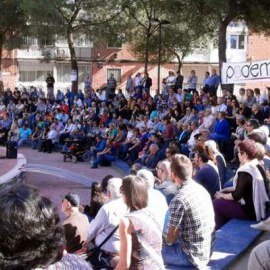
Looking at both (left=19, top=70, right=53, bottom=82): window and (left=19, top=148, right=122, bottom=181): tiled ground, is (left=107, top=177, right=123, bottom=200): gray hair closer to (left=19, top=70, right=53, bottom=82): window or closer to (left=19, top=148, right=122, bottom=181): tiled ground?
(left=19, top=148, right=122, bottom=181): tiled ground

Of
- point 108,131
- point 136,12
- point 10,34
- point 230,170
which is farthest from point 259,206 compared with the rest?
point 10,34

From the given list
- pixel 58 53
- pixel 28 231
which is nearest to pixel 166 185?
pixel 28 231

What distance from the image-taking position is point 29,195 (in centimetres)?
185

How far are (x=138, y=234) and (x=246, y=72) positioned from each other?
8819 millimetres

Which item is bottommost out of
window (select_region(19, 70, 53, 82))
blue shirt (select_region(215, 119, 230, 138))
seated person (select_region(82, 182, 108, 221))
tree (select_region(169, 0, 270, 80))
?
seated person (select_region(82, 182, 108, 221))

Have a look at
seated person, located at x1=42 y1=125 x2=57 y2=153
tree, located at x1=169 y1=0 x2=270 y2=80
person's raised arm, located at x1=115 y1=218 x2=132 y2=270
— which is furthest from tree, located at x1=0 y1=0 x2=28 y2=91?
person's raised arm, located at x1=115 y1=218 x2=132 y2=270

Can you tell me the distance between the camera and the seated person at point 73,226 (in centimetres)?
528

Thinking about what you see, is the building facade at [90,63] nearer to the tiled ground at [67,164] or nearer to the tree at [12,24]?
the tree at [12,24]

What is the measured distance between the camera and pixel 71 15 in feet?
92.9

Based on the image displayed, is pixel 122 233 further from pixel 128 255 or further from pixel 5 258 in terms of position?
pixel 5 258

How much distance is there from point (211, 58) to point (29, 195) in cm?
4189

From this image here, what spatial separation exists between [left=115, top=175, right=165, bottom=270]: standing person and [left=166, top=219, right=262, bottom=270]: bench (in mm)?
950

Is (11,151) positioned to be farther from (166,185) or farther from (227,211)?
(227,211)

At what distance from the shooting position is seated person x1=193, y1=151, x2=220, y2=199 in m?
6.87
